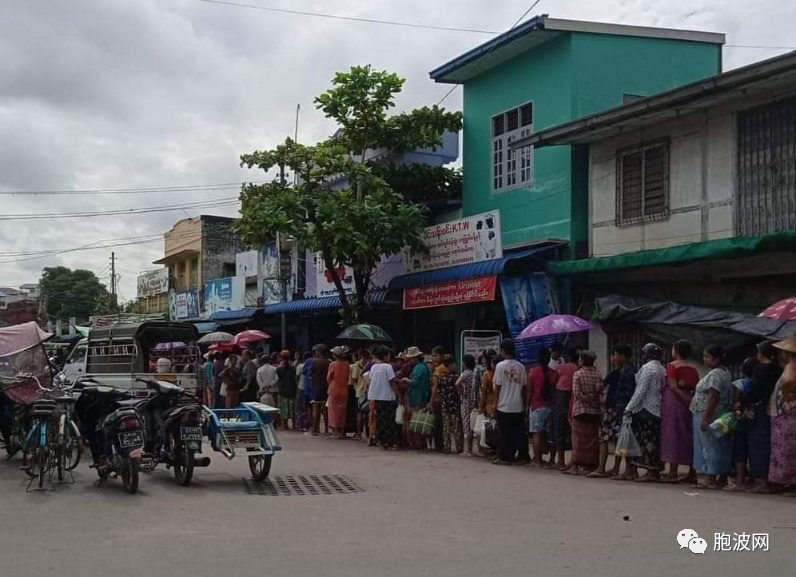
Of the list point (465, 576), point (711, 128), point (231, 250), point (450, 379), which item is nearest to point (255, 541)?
point (465, 576)

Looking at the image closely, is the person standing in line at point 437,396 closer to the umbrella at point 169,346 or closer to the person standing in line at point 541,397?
the person standing in line at point 541,397

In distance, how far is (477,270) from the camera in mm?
16047

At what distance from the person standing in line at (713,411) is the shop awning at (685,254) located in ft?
6.92

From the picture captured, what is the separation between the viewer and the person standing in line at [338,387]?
640 inches

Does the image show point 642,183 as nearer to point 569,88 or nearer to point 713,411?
point 569,88

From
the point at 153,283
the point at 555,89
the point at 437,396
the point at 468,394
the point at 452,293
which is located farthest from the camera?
the point at 153,283

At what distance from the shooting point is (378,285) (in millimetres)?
20312

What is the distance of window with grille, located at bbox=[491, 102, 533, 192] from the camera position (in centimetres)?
1702

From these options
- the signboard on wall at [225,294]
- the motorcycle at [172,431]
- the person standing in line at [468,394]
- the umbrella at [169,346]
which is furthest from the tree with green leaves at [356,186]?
the signboard on wall at [225,294]

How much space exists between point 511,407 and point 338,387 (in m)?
4.80

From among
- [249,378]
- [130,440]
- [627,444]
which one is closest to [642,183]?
[627,444]

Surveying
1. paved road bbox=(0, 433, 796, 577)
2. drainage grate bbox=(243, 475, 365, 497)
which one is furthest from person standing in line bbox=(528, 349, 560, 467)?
drainage grate bbox=(243, 475, 365, 497)

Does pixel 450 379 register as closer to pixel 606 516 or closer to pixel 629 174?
pixel 629 174

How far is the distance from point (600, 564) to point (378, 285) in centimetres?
1426
